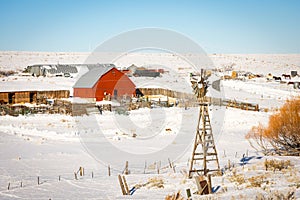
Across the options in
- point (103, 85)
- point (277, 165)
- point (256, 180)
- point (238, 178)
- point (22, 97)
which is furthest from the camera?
point (103, 85)

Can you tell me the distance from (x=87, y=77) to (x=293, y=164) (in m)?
31.4

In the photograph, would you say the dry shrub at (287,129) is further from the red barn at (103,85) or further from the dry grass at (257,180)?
the red barn at (103,85)

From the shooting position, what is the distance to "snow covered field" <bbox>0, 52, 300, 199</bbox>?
424 inches

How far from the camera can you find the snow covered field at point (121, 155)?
10758 mm

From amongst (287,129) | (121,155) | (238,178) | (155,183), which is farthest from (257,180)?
(121,155)

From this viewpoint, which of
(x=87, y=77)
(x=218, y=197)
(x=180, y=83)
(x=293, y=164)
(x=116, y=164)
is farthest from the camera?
(x=180, y=83)

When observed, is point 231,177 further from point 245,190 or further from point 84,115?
point 84,115

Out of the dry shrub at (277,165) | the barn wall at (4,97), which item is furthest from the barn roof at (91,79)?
the dry shrub at (277,165)

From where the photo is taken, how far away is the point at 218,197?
341 inches

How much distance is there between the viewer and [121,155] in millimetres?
18188

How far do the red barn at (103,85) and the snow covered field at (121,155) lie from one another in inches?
349

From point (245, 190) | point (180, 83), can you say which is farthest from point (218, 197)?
point (180, 83)

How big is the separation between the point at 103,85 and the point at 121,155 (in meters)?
21.5

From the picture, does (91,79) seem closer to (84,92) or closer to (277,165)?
(84,92)
